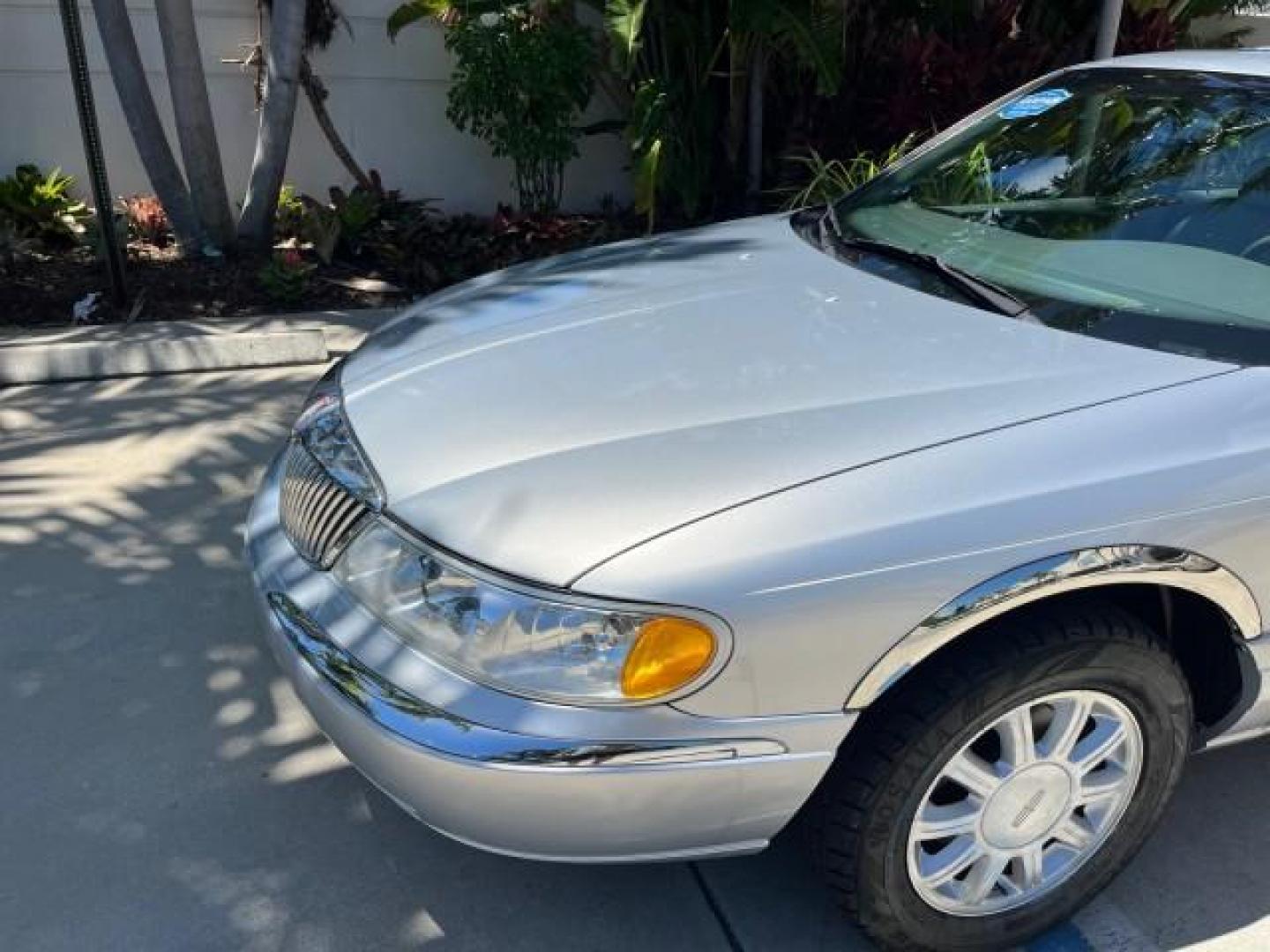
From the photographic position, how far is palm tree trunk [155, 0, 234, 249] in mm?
6000

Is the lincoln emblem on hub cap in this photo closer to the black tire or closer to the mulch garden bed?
the black tire

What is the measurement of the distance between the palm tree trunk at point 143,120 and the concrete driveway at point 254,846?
3197 mm

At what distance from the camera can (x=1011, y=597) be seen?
1.97m

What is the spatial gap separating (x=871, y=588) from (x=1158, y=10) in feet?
27.1

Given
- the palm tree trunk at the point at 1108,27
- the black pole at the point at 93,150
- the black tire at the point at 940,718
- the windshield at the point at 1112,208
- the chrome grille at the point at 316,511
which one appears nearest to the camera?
the black tire at the point at 940,718

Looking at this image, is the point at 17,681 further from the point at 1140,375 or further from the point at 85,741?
the point at 1140,375

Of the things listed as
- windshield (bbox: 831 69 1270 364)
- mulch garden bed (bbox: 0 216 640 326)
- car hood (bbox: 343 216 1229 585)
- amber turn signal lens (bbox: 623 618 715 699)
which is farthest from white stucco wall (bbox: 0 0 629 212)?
amber turn signal lens (bbox: 623 618 715 699)

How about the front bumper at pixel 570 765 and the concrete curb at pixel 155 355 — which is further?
the concrete curb at pixel 155 355

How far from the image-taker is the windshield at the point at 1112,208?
99.5 inches

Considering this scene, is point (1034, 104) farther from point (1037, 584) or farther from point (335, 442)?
point (335, 442)

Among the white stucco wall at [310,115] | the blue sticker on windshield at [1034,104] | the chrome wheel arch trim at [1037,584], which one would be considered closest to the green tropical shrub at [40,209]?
the white stucco wall at [310,115]

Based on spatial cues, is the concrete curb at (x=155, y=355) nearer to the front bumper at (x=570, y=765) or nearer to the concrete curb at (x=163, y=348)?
the concrete curb at (x=163, y=348)

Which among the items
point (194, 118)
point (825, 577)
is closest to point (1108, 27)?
point (194, 118)

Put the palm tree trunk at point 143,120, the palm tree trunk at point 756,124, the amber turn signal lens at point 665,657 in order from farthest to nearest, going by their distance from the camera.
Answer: the palm tree trunk at point 756,124
the palm tree trunk at point 143,120
the amber turn signal lens at point 665,657
